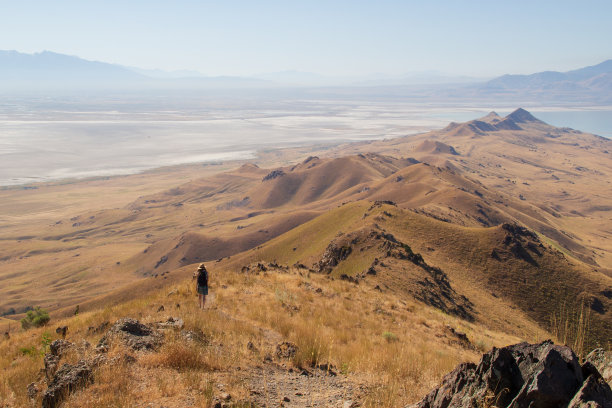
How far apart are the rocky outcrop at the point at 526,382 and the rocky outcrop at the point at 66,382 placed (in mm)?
5664

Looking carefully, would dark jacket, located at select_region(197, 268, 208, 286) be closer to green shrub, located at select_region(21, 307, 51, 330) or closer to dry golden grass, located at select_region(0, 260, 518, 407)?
dry golden grass, located at select_region(0, 260, 518, 407)

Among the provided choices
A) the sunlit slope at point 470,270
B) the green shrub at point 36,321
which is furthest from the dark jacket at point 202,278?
the sunlit slope at point 470,270

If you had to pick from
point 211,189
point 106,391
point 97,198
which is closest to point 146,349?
point 106,391

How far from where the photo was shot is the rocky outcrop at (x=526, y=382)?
4715 millimetres

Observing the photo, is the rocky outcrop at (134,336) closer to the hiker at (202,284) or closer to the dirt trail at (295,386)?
the dirt trail at (295,386)

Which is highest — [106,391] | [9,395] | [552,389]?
[552,389]

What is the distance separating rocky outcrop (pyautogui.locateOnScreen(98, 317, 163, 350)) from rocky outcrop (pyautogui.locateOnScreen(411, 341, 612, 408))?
5814 mm

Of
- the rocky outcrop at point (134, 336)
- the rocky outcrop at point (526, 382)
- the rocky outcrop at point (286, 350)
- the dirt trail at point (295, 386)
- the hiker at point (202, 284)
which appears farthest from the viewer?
the hiker at point (202, 284)

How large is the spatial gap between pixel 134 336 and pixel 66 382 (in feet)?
7.42

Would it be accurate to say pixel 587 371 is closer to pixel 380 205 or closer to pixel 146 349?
pixel 146 349

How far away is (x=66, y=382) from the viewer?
6430mm

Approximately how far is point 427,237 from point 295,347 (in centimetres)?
4093

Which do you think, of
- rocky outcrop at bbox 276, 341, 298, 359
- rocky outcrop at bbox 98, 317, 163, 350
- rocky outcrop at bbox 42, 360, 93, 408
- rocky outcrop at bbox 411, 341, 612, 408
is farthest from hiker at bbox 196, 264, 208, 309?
rocky outcrop at bbox 411, 341, 612, 408

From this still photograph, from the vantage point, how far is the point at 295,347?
9.60 metres
